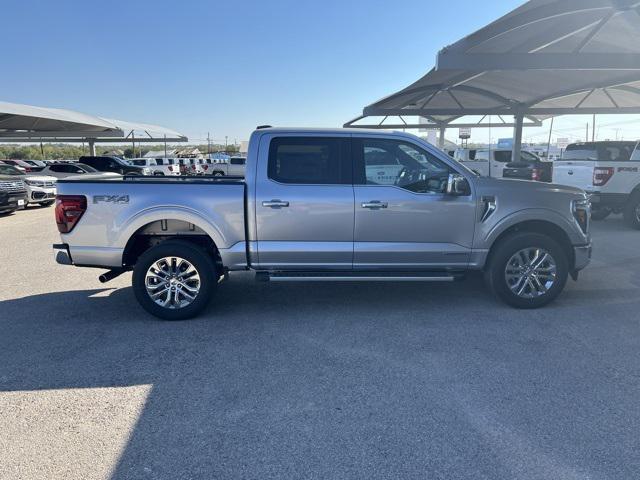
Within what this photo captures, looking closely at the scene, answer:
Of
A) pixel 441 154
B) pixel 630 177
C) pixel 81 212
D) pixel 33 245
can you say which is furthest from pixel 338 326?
pixel 630 177

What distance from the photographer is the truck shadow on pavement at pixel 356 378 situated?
9.15 feet

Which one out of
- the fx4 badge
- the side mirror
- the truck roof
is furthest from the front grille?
the side mirror

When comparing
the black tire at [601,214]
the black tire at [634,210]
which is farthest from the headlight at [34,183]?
the black tire at [634,210]

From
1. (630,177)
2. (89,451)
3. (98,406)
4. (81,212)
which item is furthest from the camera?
(630,177)

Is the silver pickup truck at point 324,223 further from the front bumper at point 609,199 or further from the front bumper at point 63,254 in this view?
the front bumper at point 609,199

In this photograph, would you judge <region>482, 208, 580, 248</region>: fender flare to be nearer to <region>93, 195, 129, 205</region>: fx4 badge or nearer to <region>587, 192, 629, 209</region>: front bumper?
<region>93, 195, 129, 205</region>: fx4 badge

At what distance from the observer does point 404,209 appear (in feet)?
16.5

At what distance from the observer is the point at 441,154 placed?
16.8ft

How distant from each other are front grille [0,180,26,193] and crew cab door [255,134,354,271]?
494 inches

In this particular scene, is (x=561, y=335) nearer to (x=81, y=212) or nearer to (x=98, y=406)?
(x=98, y=406)

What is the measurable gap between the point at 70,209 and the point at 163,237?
3.21ft

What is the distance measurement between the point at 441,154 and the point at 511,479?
3445mm

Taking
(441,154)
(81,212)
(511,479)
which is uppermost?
(441,154)

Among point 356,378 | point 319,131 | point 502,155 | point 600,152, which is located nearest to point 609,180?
point 600,152
